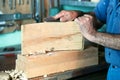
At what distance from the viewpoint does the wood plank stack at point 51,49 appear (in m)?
1.06

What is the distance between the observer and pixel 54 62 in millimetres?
1117

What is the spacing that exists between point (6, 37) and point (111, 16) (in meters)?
1.06

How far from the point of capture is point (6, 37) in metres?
1.86

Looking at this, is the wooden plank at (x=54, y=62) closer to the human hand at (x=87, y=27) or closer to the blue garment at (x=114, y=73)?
the blue garment at (x=114, y=73)

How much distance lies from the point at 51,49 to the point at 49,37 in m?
0.07

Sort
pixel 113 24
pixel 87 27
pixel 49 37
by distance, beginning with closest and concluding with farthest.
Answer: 1. pixel 87 27
2. pixel 113 24
3. pixel 49 37

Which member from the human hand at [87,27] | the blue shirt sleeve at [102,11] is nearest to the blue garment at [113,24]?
the blue shirt sleeve at [102,11]

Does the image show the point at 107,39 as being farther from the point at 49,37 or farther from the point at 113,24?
the point at 49,37

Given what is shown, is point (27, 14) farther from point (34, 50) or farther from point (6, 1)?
point (34, 50)

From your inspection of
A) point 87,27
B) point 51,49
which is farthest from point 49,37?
point 87,27

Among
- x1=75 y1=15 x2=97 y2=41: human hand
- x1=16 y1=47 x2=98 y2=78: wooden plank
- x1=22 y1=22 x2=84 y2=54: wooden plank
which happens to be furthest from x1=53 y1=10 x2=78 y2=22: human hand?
x1=75 y1=15 x2=97 y2=41: human hand

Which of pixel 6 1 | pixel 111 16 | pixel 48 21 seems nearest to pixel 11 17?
pixel 6 1

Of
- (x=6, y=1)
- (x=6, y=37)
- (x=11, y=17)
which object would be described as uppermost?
(x=6, y=1)

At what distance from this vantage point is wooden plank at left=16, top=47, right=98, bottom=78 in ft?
3.48
